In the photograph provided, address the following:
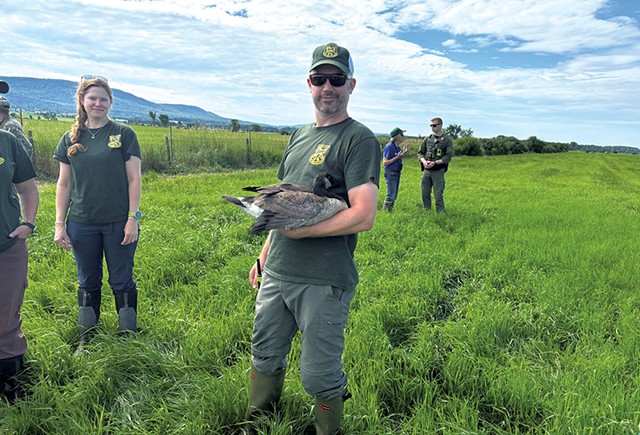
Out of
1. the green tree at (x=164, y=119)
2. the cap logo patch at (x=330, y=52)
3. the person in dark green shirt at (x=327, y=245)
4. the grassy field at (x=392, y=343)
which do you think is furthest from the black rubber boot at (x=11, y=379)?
the green tree at (x=164, y=119)

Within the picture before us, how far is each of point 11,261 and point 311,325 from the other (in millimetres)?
2319

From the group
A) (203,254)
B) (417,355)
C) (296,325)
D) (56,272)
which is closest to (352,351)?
(417,355)

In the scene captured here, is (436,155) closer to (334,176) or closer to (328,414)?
(334,176)

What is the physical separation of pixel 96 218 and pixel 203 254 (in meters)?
2.46

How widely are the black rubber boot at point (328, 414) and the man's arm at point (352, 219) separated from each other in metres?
0.97

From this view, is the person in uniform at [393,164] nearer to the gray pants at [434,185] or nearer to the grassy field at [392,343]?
the gray pants at [434,185]

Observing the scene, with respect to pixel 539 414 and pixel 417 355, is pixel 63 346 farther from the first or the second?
pixel 539 414

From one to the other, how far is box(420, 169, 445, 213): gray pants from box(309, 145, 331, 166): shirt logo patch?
22.4 feet

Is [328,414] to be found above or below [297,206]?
below

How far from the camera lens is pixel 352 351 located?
3.06m

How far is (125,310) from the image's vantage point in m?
3.36

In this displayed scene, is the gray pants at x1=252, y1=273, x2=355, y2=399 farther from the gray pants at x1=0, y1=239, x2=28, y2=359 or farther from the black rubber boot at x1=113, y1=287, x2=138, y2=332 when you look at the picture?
the gray pants at x1=0, y1=239, x2=28, y2=359

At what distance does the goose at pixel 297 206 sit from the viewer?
1844mm

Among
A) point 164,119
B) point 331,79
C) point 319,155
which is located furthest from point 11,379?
point 164,119
